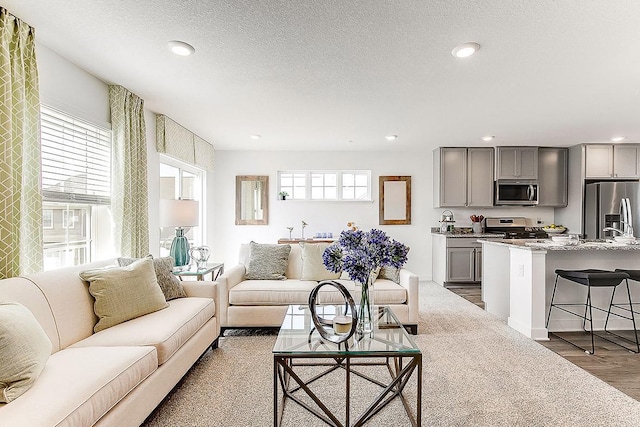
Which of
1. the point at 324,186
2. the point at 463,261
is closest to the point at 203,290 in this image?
the point at 324,186

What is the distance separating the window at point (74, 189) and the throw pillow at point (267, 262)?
4.48 ft

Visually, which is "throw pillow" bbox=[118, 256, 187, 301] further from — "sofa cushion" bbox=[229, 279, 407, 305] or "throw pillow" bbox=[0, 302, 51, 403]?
"throw pillow" bbox=[0, 302, 51, 403]

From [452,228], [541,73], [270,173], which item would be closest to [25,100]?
[541,73]

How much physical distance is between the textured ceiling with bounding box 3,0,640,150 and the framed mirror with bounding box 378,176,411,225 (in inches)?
77.3

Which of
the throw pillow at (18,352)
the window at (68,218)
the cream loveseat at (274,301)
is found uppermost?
the window at (68,218)

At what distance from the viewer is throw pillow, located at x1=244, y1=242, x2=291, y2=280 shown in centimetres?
374

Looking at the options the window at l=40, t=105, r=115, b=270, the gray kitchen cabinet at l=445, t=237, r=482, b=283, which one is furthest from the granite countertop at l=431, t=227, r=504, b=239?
the window at l=40, t=105, r=115, b=270

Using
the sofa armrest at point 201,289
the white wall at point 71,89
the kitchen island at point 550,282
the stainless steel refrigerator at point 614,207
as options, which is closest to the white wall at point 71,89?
the white wall at point 71,89

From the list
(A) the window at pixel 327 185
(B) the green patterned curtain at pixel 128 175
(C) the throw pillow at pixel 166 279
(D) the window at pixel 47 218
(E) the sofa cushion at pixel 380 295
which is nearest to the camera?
(D) the window at pixel 47 218

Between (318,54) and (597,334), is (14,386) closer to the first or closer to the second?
(318,54)

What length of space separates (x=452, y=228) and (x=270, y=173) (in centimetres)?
344

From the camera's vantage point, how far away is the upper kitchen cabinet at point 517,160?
5.85 m

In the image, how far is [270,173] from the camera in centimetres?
629

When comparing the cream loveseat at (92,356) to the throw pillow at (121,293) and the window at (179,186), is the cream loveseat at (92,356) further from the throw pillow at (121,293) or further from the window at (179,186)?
the window at (179,186)
